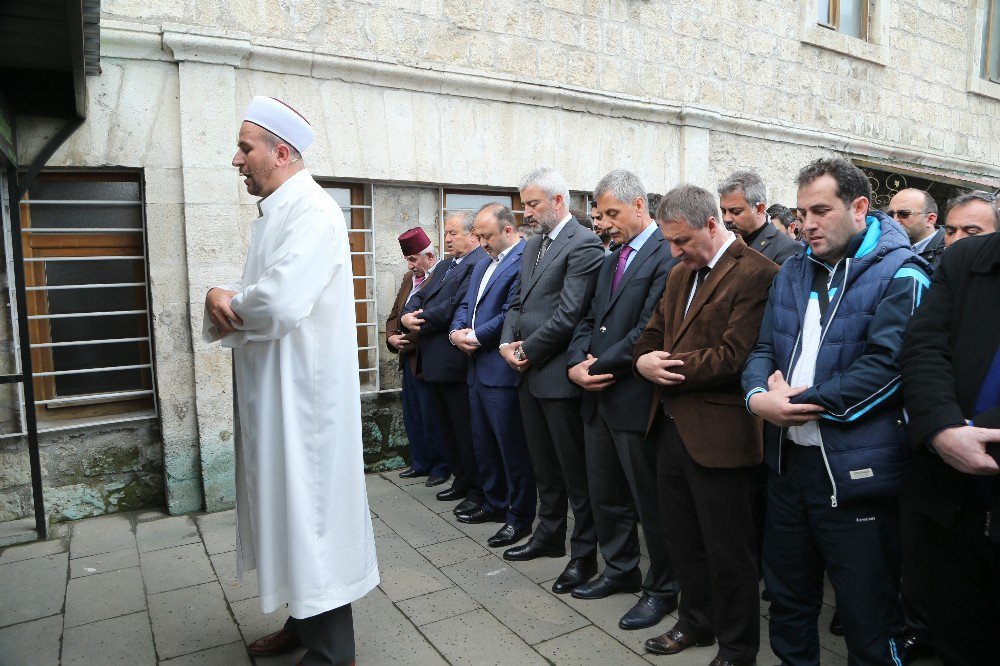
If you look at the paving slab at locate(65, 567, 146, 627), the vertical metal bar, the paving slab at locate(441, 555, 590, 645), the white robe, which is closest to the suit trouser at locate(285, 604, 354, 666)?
the white robe

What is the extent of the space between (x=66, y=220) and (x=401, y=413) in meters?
3.02

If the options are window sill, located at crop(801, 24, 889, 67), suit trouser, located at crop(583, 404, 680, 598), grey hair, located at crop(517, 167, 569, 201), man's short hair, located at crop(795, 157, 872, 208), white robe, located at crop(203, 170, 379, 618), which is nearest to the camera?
man's short hair, located at crop(795, 157, 872, 208)

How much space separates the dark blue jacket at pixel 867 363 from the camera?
2332mm

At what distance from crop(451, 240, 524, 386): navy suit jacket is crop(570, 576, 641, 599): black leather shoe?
1294 mm

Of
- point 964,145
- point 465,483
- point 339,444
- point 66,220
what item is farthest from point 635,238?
point 964,145

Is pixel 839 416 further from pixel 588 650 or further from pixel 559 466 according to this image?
pixel 559 466

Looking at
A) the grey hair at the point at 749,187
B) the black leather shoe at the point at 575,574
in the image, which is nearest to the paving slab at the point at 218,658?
the black leather shoe at the point at 575,574

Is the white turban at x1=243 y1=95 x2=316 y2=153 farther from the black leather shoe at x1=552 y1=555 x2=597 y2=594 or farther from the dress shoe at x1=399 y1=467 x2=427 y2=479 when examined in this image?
the dress shoe at x1=399 y1=467 x2=427 y2=479

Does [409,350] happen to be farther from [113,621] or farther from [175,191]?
[113,621]

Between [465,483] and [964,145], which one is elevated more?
[964,145]

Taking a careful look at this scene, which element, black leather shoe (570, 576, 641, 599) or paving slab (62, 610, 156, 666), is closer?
paving slab (62, 610, 156, 666)

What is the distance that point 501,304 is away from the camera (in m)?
4.81

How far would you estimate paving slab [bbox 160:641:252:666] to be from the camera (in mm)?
3145

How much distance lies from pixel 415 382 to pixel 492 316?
142 centimetres
